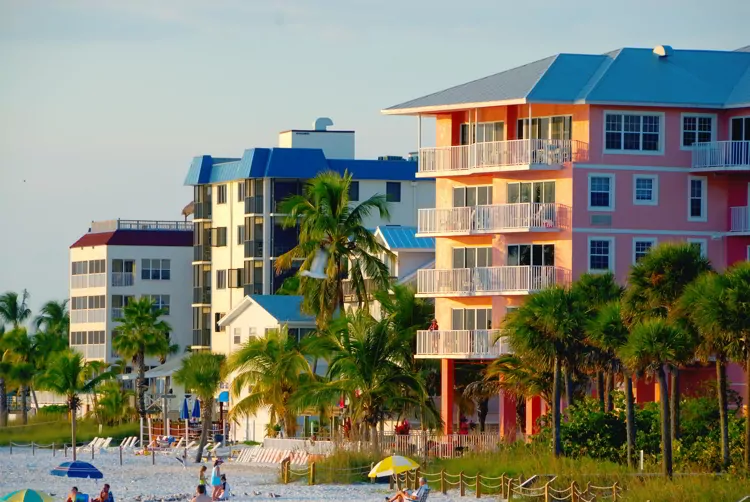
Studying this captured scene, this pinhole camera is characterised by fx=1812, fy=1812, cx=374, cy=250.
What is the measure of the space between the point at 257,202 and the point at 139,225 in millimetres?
20973

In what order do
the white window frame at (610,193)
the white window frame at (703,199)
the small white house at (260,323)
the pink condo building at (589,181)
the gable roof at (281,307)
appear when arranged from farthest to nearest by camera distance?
the gable roof at (281,307) → the small white house at (260,323) → the white window frame at (703,199) → the white window frame at (610,193) → the pink condo building at (589,181)

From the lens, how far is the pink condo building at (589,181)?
63.2 meters

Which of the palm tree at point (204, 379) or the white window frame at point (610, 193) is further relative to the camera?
the palm tree at point (204, 379)

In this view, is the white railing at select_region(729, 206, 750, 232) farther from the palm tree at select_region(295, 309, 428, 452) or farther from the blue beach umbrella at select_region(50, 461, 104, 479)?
the blue beach umbrella at select_region(50, 461, 104, 479)

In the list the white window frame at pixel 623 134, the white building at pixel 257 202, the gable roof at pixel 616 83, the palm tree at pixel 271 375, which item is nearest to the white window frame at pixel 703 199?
the white window frame at pixel 623 134

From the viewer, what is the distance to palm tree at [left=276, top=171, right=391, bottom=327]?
67.9m

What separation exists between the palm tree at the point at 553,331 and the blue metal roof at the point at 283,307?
95.3 feet

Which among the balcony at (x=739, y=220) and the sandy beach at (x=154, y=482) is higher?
the balcony at (x=739, y=220)

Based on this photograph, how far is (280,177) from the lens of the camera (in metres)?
101

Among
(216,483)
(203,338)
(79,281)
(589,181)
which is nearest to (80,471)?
(216,483)

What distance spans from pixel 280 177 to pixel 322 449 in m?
40.3

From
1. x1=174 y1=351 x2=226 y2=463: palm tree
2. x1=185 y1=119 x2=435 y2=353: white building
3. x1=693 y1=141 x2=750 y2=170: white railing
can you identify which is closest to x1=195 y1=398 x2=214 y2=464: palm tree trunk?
x1=174 y1=351 x2=226 y2=463: palm tree

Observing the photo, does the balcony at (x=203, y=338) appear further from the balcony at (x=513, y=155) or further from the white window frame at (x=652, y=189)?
the white window frame at (x=652, y=189)

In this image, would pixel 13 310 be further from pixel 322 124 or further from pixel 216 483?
pixel 216 483
